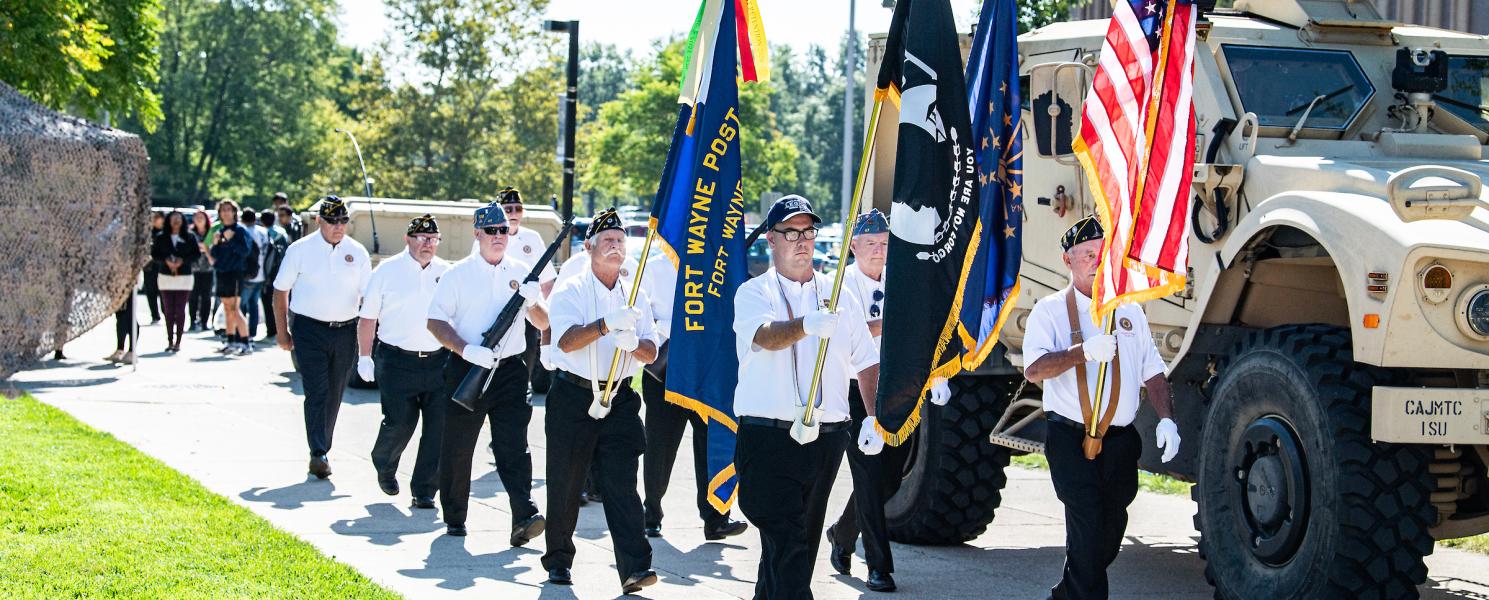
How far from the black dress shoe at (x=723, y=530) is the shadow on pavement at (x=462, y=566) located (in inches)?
42.1

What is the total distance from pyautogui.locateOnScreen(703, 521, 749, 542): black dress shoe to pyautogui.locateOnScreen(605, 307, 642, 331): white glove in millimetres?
2177

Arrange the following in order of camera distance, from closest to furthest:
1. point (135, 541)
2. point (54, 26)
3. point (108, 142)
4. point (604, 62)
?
point (135, 541), point (108, 142), point (54, 26), point (604, 62)

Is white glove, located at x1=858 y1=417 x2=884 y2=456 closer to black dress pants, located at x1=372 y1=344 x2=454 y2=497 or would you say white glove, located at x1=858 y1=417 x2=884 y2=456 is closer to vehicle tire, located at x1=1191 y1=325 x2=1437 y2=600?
vehicle tire, located at x1=1191 y1=325 x2=1437 y2=600

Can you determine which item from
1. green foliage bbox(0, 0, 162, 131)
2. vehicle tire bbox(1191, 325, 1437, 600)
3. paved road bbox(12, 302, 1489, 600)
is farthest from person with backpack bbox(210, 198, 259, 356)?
vehicle tire bbox(1191, 325, 1437, 600)

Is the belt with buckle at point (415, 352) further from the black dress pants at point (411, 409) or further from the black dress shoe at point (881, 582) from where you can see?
the black dress shoe at point (881, 582)

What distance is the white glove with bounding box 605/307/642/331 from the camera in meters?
8.17

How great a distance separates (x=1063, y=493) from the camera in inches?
277

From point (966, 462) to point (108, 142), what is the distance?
39.9 feet

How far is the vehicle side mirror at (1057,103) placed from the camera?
842 cm

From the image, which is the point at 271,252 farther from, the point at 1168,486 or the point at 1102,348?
the point at 1102,348

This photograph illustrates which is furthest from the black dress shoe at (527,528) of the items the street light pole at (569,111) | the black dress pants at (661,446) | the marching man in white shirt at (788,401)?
the street light pole at (569,111)

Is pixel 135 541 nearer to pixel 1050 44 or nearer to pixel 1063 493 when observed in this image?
pixel 1063 493

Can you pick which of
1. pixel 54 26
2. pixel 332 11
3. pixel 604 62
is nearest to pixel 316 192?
pixel 332 11

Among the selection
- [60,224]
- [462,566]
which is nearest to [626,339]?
[462,566]
